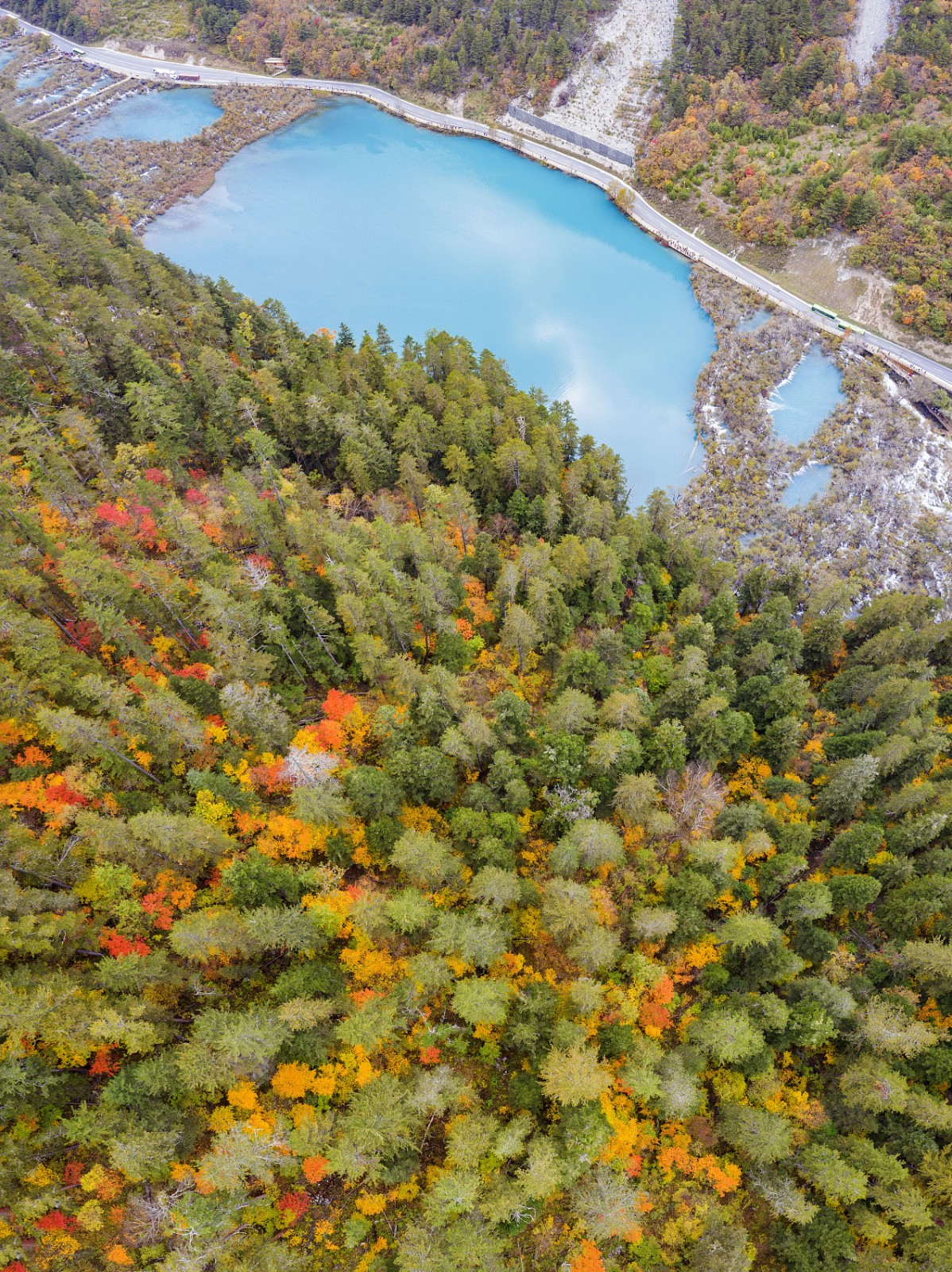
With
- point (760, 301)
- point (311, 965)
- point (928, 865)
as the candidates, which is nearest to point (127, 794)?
point (311, 965)

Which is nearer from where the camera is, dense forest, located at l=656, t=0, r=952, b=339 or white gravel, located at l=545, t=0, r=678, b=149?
dense forest, located at l=656, t=0, r=952, b=339

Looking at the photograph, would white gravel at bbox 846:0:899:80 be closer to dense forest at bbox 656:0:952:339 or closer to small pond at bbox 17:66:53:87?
dense forest at bbox 656:0:952:339

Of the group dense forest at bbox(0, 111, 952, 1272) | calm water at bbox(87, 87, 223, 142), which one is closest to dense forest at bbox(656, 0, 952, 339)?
dense forest at bbox(0, 111, 952, 1272)

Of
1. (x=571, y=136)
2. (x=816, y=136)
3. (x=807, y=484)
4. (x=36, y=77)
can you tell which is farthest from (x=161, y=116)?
(x=807, y=484)

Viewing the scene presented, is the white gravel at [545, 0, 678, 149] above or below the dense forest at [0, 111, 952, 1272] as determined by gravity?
above

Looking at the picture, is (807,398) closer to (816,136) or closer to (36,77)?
(816,136)
